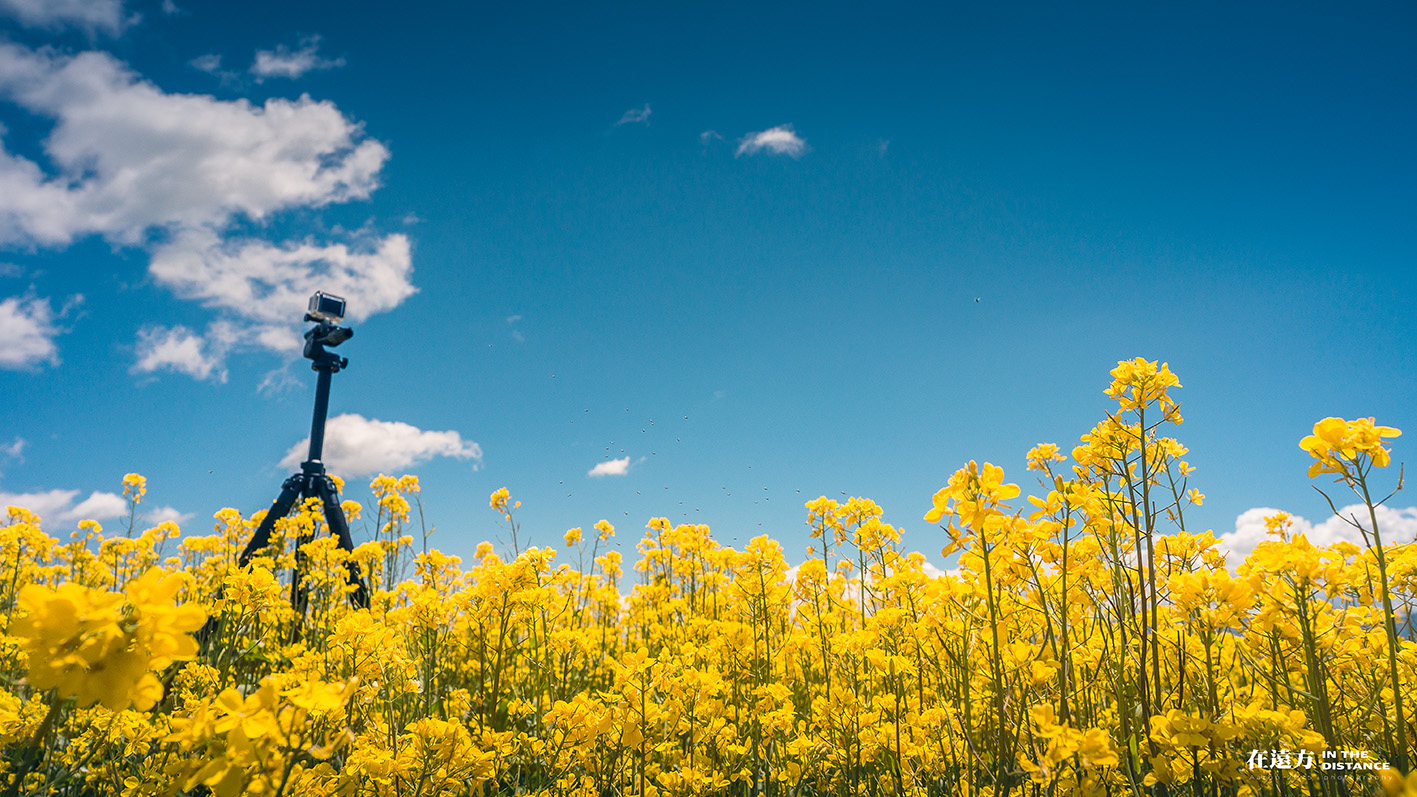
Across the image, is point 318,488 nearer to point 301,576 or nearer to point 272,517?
point 272,517

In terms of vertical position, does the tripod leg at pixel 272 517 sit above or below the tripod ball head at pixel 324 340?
below

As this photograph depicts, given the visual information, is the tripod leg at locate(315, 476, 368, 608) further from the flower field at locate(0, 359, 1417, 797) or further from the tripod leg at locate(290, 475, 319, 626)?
the flower field at locate(0, 359, 1417, 797)

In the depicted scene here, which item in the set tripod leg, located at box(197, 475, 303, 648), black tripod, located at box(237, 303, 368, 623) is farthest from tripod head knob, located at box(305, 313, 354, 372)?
tripod leg, located at box(197, 475, 303, 648)

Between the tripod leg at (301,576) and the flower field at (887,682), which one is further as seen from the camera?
the tripod leg at (301,576)

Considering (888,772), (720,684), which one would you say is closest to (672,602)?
A: (720,684)

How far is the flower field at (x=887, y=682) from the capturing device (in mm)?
1231

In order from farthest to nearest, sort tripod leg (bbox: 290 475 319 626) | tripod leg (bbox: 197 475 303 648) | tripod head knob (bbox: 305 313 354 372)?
tripod head knob (bbox: 305 313 354 372), tripod leg (bbox: 197 475 303 648), tripod leg (bbox: 290 475 319 626)

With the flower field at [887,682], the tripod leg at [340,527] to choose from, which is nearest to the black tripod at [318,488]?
the tripod leg at [340,527]

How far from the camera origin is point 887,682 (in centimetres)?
298

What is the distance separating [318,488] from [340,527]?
53cm

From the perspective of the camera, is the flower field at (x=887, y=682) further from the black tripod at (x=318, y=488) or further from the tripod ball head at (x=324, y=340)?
the tripod ball head at (x=324, y=340)

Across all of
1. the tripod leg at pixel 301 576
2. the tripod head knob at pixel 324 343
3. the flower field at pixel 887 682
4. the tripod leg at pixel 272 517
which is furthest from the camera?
the tripod head knob at pixel 324 343

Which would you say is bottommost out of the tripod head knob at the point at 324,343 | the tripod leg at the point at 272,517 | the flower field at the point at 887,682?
the flower field at the point at 887,682

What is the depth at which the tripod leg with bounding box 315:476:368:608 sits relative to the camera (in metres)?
5.20
